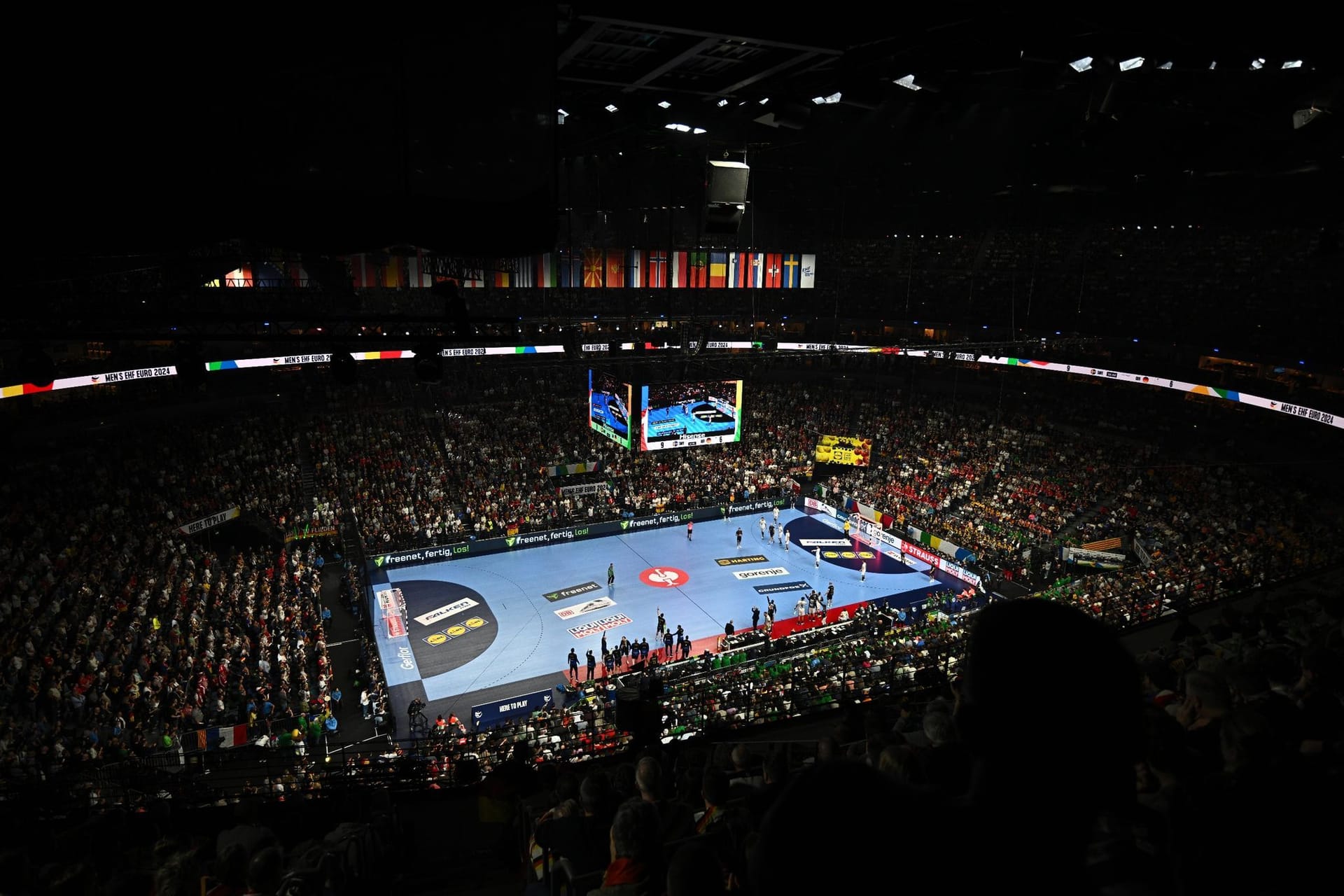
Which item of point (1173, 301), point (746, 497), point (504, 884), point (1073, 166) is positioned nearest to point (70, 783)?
point (504, 884)

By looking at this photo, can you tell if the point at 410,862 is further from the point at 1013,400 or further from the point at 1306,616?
the point at 1013,400

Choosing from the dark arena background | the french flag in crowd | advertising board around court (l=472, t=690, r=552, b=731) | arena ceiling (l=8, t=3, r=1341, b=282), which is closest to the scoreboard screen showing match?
the dark arena background

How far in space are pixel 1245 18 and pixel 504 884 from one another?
29.6ft

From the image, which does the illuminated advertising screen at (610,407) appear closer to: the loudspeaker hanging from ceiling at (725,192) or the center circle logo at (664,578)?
the center circle logo at (664,578)

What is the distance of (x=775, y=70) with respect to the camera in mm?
8375

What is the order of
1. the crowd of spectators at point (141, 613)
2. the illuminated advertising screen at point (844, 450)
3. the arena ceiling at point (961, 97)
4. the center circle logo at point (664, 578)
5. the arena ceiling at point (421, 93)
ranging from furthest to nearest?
the illuminated advertising screen at point (844, 450)
the center circle logo at point (664, 578)
the crowd of spectators at point (141, 613)
the arena ceiling at point (961, 97)
the arena ceiling at point (421, 93)

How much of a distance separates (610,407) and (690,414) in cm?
253

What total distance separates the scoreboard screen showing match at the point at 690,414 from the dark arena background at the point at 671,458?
14cm

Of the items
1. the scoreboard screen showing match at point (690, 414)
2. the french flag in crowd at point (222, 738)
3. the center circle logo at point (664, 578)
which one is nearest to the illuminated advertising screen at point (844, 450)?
the scoreboard screen showing match at point (690, 414)

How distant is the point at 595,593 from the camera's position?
24.2m

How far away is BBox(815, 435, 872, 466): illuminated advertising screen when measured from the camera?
99.0 ft

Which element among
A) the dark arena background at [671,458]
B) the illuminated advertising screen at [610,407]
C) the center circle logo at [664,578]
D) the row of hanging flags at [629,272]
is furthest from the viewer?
the row of hanging flags at [629,272]

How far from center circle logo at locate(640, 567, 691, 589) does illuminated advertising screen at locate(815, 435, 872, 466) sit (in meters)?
8.10

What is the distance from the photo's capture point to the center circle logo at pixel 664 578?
25062 mm
